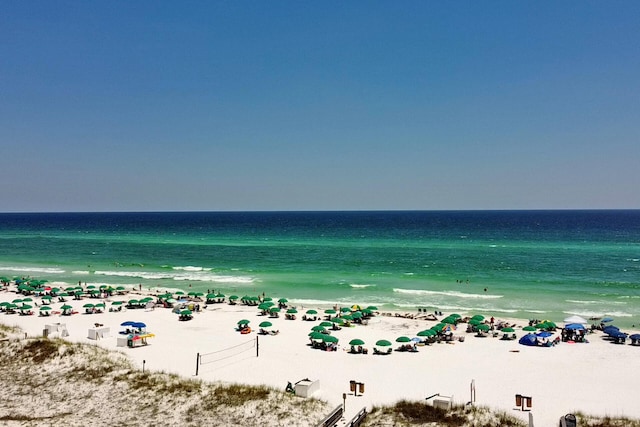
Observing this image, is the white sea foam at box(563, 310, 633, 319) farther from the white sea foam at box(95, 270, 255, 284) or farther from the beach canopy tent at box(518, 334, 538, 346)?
the white sea foam at box(95, 270, 255, 284)

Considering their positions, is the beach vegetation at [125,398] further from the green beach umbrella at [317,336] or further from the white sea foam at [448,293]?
the white sea foam at [448,293]

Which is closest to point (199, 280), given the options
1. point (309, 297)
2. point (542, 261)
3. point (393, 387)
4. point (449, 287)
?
point (309, 297)

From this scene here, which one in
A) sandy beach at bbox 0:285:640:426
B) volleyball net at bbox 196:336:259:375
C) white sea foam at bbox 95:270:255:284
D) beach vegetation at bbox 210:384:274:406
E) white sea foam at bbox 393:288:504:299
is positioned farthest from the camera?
white sea foam at bbox 95:270:255:284

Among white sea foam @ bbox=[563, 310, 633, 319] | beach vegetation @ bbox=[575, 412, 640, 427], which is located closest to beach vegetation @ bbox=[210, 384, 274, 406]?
beach vegetation @ bbox=[575, 412, 640, 427]

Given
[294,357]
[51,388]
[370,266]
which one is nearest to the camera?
[51,388]

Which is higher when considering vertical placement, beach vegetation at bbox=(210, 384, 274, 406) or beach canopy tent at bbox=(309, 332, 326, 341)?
beach vegetation at bbox=(210, 384, 274, 406)

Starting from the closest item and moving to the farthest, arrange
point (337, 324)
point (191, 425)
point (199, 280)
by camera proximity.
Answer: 1. point (191, 425)
2. point (337, 324)
3. point (199, 280)

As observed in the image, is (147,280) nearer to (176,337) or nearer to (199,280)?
(199,280)
